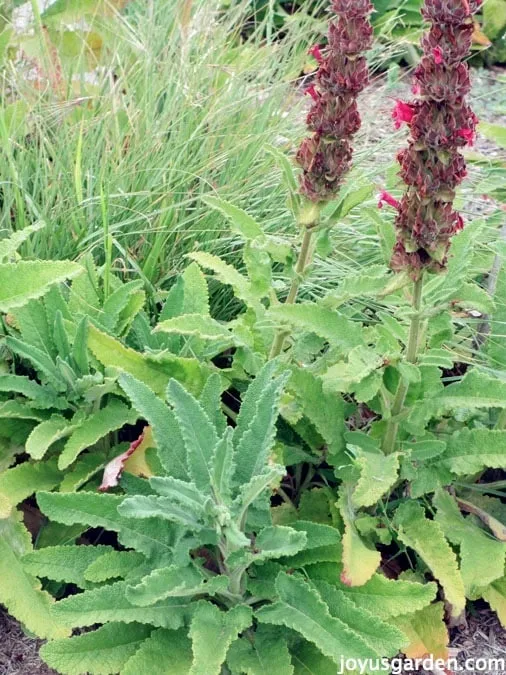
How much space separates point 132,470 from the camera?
1666mm

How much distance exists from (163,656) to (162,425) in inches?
16.6

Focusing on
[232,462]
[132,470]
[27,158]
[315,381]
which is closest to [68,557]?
[132,470]

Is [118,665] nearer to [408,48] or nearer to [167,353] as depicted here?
[167,353]

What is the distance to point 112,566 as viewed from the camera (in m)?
1.50

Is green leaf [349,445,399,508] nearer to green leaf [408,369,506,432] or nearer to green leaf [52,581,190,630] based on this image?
green leaf [408,369,506,432]

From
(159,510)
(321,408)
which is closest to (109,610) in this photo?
(159,510)

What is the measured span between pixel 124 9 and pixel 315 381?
269 centimetres

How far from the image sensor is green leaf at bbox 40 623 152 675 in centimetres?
139

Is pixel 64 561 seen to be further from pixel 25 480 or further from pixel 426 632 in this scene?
pixel 426 632

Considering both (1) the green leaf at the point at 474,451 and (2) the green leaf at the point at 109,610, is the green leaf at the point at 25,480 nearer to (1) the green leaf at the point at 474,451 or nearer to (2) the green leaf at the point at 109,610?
(2) the green leaf at the point at 109,610

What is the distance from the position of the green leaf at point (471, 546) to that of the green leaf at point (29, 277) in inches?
36.5

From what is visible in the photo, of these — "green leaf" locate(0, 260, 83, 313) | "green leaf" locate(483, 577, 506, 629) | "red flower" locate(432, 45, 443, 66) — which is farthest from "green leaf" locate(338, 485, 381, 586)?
"red flower" locate(432, 45, 443, 66)

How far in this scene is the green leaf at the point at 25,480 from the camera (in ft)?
5.28

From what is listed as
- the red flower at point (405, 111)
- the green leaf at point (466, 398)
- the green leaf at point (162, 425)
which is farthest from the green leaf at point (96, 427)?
the red flower at point (405, 111)
